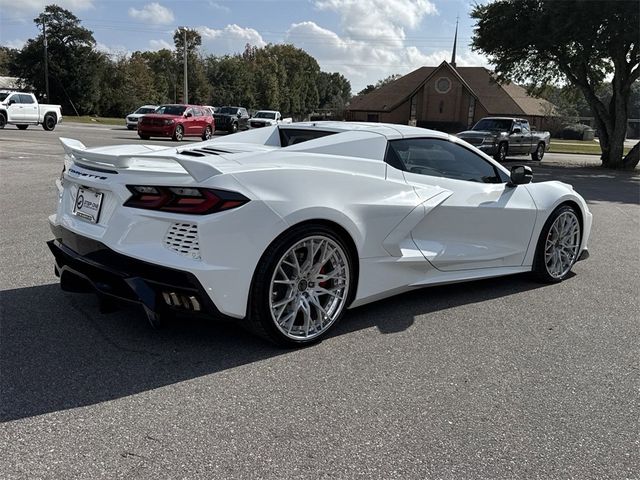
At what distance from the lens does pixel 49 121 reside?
30172 mm

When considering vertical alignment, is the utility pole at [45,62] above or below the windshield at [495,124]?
above

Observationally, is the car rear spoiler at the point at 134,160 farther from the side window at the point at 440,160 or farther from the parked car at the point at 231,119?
the parked car at the point at 231,119

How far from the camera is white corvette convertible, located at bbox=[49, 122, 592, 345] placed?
11.1 ft

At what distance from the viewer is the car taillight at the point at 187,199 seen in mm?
3363

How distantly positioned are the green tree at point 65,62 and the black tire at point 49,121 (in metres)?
32.8

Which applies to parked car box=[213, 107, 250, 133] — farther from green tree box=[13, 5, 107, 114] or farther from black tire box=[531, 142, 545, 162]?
green tree box=[13, 5, 107, 114]

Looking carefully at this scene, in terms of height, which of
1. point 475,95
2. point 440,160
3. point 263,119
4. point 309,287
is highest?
point 475,95

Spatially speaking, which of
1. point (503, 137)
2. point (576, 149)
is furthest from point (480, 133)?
point (576, 149)

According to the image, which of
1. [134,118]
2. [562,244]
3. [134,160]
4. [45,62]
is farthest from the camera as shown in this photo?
[45,62]

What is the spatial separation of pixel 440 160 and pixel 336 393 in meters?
2.39

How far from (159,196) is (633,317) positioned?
3.83 metres

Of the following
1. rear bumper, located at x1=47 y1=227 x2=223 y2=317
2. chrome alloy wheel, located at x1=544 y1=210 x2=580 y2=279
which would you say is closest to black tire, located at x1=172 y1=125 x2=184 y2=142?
chrome alloy wheel, located at x1=544 y1=210 x2=580 y2=279

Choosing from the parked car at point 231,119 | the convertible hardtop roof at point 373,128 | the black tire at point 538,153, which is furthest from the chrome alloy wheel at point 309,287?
the parked car at point 231,119

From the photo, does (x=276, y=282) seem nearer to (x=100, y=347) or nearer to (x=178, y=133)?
(x=100, y=347)
